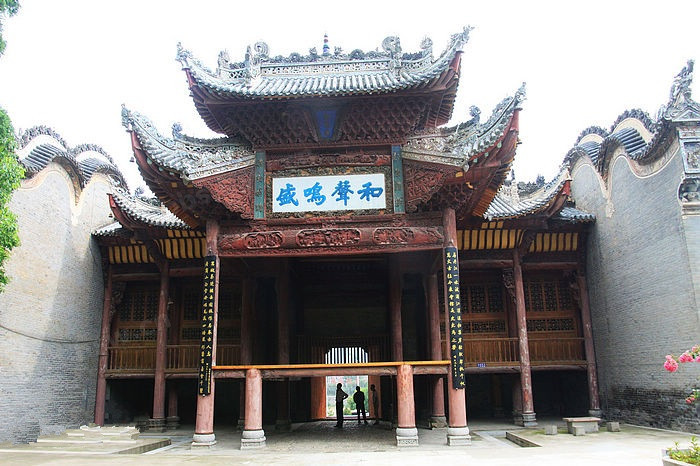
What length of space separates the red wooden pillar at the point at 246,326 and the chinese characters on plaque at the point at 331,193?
4.01 m

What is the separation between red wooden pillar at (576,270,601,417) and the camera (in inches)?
572

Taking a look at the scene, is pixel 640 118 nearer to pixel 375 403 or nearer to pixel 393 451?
pixel 393 451

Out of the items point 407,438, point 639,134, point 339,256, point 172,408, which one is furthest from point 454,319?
point 172,408

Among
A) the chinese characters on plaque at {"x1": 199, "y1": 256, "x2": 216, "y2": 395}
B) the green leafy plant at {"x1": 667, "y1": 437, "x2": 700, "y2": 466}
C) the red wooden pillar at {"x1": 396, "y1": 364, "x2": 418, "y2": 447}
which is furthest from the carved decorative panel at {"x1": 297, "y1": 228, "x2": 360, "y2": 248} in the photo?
the green leafy plant at {"x1": 667, "y1": 437, "x2": 700, "y2": 466}

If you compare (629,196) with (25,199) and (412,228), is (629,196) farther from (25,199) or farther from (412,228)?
(25,199)

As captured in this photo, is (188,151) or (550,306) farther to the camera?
(550,306)

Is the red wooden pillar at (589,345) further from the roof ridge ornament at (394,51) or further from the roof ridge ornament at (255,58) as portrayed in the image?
the roof ridge ornament at (255,58)

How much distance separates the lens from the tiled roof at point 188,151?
1063cm

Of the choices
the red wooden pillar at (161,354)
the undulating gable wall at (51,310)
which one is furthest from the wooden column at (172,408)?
the undulating gable wall at (51,310)

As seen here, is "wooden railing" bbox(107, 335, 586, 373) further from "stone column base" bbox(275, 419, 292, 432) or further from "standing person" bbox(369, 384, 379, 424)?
"stone column base" bbox(275, 419, 292, 432)

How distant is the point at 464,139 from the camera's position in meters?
10.9

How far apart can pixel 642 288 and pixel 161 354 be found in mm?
11928

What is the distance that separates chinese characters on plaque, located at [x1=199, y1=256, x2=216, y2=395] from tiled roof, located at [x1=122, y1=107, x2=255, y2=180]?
1.79m

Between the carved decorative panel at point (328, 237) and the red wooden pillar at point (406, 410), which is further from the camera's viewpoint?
the carved decorative panel at point (328, 237)
